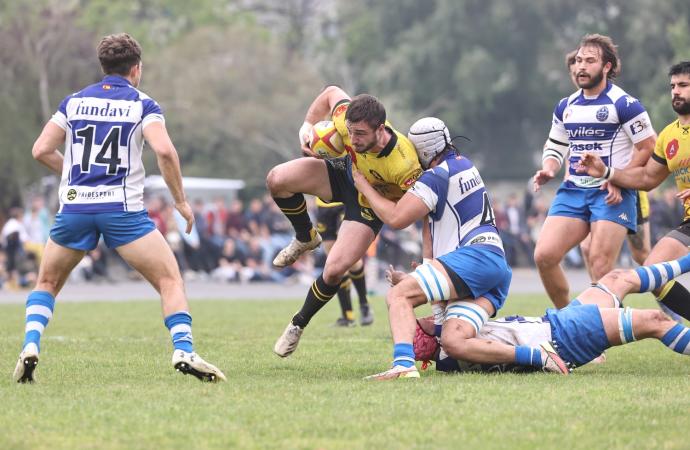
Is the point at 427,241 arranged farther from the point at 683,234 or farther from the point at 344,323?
the point at 344,323

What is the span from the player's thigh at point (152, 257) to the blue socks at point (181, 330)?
0.25 meters

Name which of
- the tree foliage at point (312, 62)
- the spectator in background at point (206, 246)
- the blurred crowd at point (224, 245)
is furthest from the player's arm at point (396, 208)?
the tree foliage at point (312, 62)

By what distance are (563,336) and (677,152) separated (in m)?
1.93

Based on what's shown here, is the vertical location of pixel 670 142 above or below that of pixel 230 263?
below

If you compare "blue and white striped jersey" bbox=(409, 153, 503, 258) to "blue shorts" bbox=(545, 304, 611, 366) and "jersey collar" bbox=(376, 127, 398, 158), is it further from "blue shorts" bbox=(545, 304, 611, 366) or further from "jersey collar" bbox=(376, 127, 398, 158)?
"blue shorts" bbox=(545, 304, 611, 366)

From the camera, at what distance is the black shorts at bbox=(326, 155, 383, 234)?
9328 millimetres

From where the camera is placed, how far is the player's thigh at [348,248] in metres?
9.20

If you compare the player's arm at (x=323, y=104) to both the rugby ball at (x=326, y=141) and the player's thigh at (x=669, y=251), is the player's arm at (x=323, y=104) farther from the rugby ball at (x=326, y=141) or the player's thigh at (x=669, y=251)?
the player's thigh at (x=669, y=251)

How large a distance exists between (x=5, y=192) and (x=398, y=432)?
1401 inches

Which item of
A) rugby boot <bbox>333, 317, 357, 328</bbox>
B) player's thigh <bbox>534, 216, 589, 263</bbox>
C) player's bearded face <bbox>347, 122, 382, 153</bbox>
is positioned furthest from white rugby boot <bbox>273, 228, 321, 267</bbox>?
rugby boot <bbox>333, 317, 357, 328</bbox>

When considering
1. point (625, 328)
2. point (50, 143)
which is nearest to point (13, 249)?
point (50, 143)

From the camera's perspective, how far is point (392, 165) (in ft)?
28.7

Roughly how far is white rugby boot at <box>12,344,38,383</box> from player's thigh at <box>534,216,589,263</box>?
4217 millimetres

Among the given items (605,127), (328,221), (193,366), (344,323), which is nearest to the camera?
A: (193,366)
